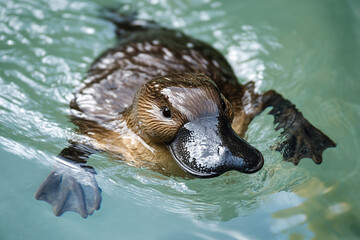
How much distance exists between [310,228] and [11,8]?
4.76m

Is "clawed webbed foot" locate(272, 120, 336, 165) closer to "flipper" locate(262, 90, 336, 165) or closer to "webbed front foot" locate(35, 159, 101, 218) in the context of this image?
"flipper" locate(262, 90, 336, 165)

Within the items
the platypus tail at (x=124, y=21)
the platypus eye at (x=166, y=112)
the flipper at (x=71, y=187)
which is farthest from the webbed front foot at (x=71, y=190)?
the platypus tail at (x=124, y=21)

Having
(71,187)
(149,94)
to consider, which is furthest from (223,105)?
A: (71,187)

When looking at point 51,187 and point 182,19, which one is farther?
point 182,19

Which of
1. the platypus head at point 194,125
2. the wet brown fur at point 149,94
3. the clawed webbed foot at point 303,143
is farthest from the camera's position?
the clawed webbed foot at point 303,143

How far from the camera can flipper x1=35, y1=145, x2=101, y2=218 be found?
3418mm

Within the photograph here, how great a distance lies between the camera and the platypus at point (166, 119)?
305cm

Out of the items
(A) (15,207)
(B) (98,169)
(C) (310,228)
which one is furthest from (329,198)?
(A) (15,207)

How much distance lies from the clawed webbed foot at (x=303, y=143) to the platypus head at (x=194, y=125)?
2.38 feet

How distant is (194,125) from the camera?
3137 millimetres

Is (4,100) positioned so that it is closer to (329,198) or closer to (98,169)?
(98,169)

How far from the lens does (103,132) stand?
4.02 m

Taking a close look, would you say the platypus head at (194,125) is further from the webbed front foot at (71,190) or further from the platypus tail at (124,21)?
the platypus tail at (124,21)

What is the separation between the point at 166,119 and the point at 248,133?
1161 millimetres
